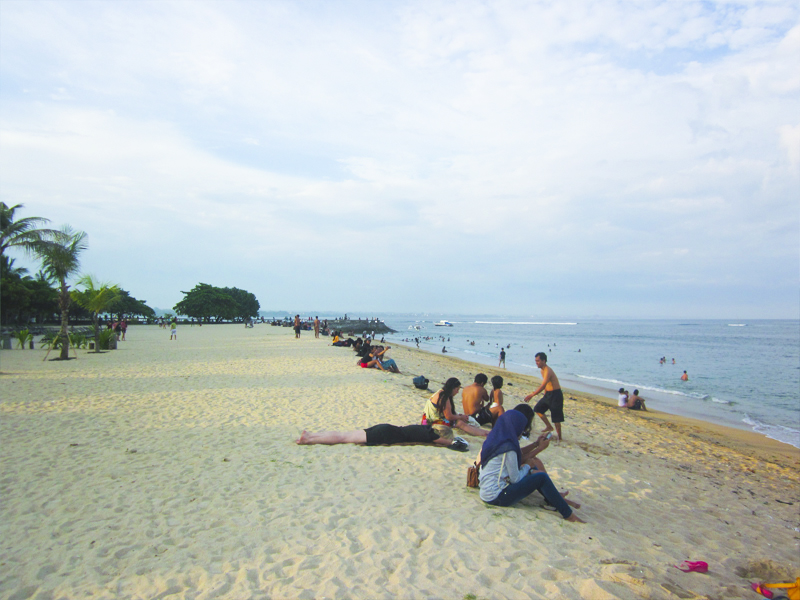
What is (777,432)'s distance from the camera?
13.5 metres

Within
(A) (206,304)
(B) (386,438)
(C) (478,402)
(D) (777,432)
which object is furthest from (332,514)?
(A) (206,304)

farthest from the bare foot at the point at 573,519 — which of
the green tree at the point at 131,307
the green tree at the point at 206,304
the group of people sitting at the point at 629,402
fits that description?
the green tree at the point at 206,304

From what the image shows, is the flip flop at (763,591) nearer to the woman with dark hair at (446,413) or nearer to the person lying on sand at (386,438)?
the person lying on sand at (386,438)

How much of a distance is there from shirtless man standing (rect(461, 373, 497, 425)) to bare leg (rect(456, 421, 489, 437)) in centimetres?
35

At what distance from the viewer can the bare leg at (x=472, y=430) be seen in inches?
296

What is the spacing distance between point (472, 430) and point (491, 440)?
2.83 metres

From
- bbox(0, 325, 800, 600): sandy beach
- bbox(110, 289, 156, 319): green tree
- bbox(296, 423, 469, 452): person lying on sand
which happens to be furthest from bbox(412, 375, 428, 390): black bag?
bbox(110, 289, 156, 319): green tree

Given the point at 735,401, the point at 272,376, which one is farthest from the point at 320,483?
the point at 735,401

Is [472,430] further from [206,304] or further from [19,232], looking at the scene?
[206,304]

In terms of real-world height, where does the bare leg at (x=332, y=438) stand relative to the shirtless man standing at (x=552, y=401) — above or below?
below

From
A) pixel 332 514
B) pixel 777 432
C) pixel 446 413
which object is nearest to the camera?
pixel 332 514

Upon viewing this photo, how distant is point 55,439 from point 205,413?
244 cm

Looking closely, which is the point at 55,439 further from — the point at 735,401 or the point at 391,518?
the point at 735,401

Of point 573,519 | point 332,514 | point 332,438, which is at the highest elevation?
point 332,438
